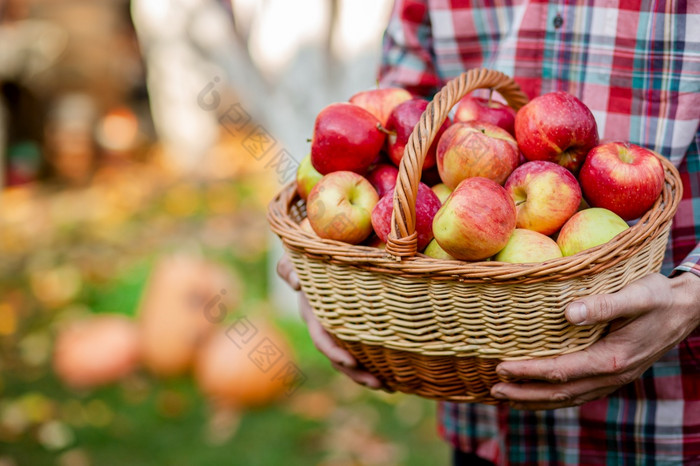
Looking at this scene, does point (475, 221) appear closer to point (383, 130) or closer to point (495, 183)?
point (495, 183)

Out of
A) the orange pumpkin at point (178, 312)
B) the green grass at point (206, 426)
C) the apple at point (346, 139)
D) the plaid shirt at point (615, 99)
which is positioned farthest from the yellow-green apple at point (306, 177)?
the orange pumpkin at point (178, 312)

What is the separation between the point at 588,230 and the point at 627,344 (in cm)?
23

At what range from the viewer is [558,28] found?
1581 mm

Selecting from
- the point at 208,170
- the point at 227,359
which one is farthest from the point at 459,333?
the point at 208,170

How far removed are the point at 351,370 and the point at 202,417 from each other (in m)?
1.73

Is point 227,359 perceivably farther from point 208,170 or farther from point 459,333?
point 208,170

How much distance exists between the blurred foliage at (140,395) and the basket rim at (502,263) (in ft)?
5.53

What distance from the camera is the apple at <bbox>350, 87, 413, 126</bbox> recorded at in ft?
5.39

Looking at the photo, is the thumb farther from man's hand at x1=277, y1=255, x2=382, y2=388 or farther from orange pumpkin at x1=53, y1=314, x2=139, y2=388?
orange pumpkin at x1=53, y1=314, x2=139, y2=388

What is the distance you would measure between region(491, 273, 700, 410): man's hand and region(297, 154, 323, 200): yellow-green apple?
0.62 metres

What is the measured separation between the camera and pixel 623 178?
1.33 m

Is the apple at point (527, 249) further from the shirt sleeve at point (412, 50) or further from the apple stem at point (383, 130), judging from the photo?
the shirt sleeve at point (412, 50)

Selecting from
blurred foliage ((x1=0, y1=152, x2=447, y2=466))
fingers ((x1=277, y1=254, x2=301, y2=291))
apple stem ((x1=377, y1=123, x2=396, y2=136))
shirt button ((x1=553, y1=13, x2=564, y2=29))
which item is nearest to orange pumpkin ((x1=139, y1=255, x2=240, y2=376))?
blurred foliage ((x1=0, y1=152, x2=447, y2=466))

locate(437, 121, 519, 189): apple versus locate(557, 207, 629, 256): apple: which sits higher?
locate(437, 121, 519, 189): apple
